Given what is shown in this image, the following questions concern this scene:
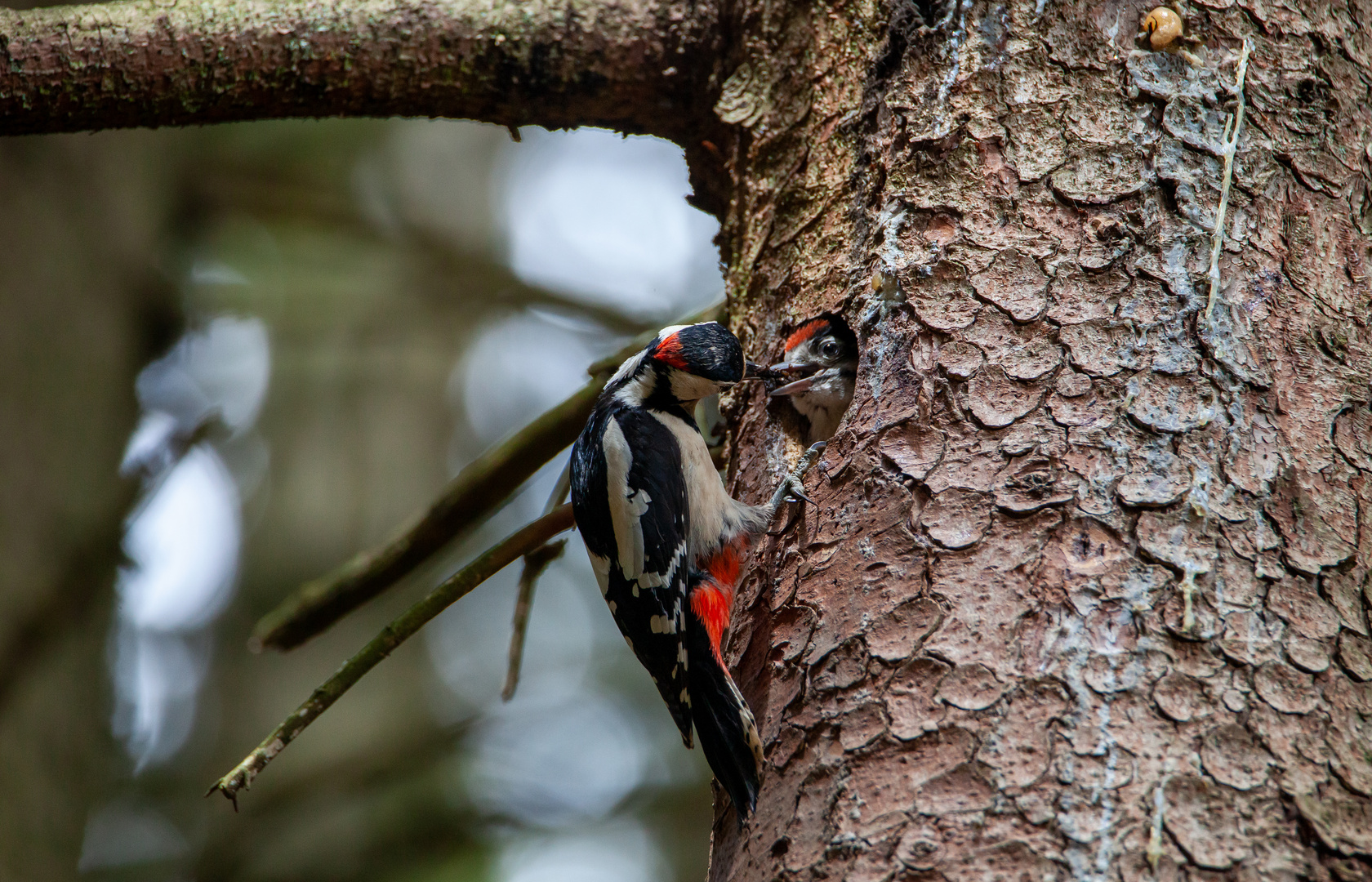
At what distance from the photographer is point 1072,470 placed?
1925mm

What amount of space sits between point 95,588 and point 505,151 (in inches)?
221

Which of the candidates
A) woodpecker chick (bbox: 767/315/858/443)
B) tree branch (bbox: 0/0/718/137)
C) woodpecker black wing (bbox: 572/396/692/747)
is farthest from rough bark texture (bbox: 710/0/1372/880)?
tree branch (bbox: 0/0/718/137)

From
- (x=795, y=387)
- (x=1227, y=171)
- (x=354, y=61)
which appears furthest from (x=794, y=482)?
(x=354, y=61)

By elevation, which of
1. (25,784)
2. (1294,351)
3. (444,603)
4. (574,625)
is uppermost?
(1294,351)

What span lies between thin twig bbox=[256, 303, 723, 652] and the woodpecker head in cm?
17

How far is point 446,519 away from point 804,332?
113cm

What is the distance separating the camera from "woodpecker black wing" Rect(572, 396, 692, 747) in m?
2.65

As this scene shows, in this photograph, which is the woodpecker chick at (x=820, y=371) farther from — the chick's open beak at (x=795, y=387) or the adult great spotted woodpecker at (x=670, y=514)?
the adult great spotted woodpecker at (x=670, y=514)

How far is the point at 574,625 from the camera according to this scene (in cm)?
1012

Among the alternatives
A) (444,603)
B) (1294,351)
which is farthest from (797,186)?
(444,603)

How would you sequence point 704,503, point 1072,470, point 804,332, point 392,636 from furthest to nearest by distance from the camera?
point 704,503 → point 804,332 → point 392,636 → point 1072,470

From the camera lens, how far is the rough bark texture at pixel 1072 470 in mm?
1636

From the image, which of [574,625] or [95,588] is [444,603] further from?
[574,625]

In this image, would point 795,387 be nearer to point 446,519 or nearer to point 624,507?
point 624,507
